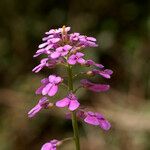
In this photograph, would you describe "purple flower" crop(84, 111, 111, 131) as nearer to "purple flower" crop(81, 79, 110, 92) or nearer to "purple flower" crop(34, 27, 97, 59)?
"purple flower" crop(81, 79, 110, 92)

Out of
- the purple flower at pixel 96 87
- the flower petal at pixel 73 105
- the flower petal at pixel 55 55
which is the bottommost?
the purple flower at pixel 96 87

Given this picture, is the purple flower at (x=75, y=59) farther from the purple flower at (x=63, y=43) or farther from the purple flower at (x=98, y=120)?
the purple flower at (x=98, y=120)

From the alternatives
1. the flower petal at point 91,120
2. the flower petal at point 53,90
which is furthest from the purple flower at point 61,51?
the flower petal at point 91,120

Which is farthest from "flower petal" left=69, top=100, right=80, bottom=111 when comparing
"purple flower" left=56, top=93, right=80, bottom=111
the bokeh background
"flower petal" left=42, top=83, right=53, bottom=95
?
the bokeh background

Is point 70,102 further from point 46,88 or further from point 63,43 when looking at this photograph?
point 63,43

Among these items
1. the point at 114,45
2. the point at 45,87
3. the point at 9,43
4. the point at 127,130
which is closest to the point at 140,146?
the point at 127,130

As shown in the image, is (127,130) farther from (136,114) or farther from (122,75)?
(122,75)
